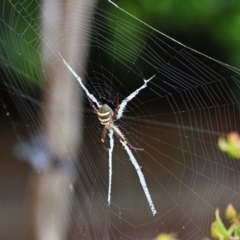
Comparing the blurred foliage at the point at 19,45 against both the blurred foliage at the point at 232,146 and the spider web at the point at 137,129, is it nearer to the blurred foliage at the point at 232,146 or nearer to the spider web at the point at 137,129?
the spider web at the point at 137,129

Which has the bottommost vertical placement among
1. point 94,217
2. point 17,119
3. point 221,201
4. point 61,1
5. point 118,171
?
point 221,201

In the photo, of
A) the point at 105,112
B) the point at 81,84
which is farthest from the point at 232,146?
the point at 81,84

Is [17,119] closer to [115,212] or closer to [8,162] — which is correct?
[8,162]

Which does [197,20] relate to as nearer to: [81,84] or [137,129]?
[137,129]

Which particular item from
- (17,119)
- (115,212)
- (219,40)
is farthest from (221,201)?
(17,119)

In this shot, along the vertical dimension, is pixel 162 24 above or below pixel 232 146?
above
